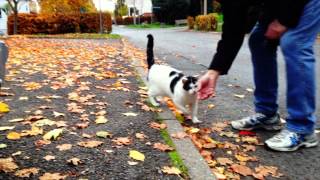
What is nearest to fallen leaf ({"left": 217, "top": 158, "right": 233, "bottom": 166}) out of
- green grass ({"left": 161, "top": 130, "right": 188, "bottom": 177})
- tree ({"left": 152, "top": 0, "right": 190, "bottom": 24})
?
green grass ({"left": 161, "top": 130, "right": 188, "bottom": 177})

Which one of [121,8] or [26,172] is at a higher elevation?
[121,8]

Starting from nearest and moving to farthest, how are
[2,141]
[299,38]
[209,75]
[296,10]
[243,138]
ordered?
[209,75]
[296,10]
[299,38]
[2,141]
[243,138]

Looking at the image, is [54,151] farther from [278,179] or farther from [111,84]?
[111,84]

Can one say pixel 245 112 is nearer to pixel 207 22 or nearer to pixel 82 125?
pixel 82 125

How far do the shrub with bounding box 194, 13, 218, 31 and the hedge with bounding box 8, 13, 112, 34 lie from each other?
6.80 meters

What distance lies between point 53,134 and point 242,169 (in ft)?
4.89

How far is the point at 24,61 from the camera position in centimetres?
852

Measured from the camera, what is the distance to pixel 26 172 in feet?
8.11

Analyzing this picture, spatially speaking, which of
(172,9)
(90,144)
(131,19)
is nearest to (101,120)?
(90,144)

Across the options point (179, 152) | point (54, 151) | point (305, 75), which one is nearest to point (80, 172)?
point (54, 151)

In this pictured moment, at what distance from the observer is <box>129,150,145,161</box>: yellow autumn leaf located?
2.75 meters

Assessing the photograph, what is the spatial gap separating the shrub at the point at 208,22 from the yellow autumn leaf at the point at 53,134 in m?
23.6

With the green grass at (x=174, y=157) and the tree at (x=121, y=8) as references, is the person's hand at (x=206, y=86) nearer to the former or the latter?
the green grass at (x=174, y=157)

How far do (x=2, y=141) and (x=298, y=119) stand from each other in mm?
2169
